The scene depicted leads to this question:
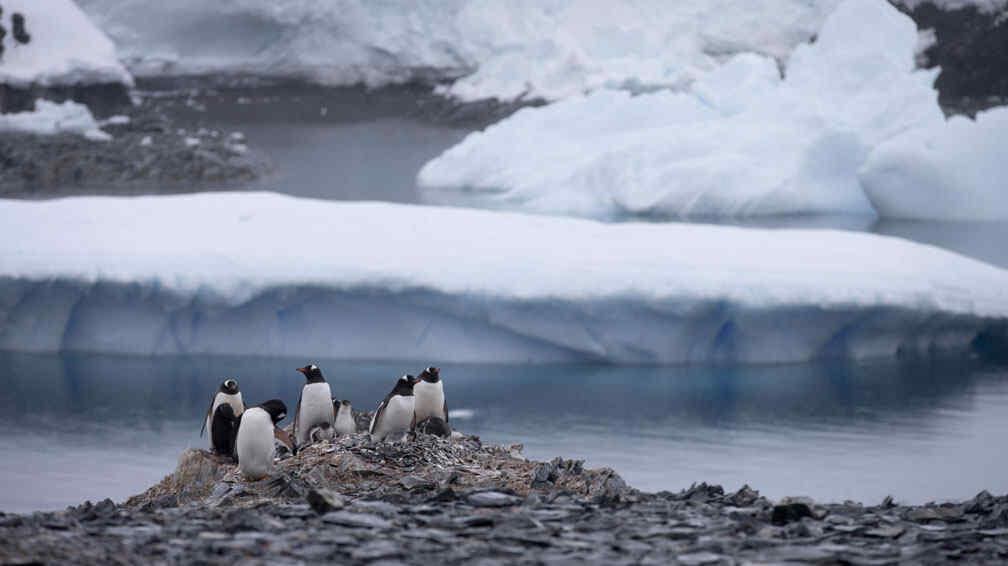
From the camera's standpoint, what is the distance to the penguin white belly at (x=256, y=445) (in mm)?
4598

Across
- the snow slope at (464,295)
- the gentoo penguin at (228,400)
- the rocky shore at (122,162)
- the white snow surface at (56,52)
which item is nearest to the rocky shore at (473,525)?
the gentoo penguin at (228,400)

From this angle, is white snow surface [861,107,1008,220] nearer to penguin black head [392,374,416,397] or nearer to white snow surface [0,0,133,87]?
penguin black head [392,374,416,397]

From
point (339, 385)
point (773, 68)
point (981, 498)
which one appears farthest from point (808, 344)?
point (773, 68)

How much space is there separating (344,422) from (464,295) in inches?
114

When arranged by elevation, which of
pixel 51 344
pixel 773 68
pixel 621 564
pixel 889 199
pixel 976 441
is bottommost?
pixel 621 564

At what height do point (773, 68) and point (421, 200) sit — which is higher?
point (773, 68)

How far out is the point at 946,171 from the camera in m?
15.0

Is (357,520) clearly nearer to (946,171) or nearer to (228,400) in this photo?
(228,400)

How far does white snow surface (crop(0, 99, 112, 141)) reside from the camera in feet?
66.5

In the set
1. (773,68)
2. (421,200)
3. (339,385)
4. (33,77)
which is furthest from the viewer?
(33,77)

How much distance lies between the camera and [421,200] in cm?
1686

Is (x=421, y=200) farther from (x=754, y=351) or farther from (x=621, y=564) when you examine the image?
(x=621, y=564)

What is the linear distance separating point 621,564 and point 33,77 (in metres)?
19.9

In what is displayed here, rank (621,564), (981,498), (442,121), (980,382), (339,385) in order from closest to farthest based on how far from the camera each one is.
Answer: (621,564), (981,498), (339,385), (980,382), (442,121)
